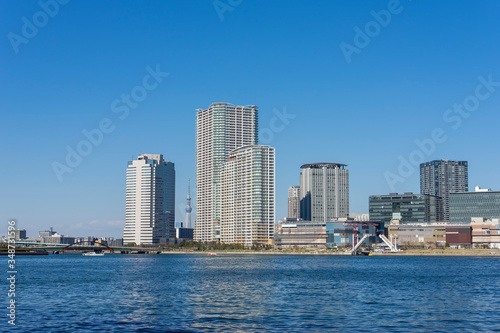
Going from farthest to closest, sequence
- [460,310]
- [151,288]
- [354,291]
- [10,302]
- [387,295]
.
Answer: [151,288]
[354,291]
[387,295]
[10,302]
[460,310]

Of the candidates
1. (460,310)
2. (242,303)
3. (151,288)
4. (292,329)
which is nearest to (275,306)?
(242,303)

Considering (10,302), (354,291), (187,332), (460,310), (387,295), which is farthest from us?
(354,291)

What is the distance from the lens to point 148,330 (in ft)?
158

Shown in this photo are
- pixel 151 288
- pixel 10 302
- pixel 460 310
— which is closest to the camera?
pixel 460 310

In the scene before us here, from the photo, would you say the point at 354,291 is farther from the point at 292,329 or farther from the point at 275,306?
the point at 292,329

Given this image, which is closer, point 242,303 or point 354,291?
point 242,303

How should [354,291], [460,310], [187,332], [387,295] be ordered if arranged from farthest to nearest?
[354,291] < [387,295] < [460,310] < [187,332]

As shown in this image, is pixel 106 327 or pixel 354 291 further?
pixel 354 291

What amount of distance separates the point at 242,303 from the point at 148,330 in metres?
20.0

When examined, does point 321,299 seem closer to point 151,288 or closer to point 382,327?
point 382,327

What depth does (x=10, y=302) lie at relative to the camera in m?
65.9

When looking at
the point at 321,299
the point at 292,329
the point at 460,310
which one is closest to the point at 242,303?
the point at 321,299

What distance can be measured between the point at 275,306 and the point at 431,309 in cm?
1665

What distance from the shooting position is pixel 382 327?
49312 mm
